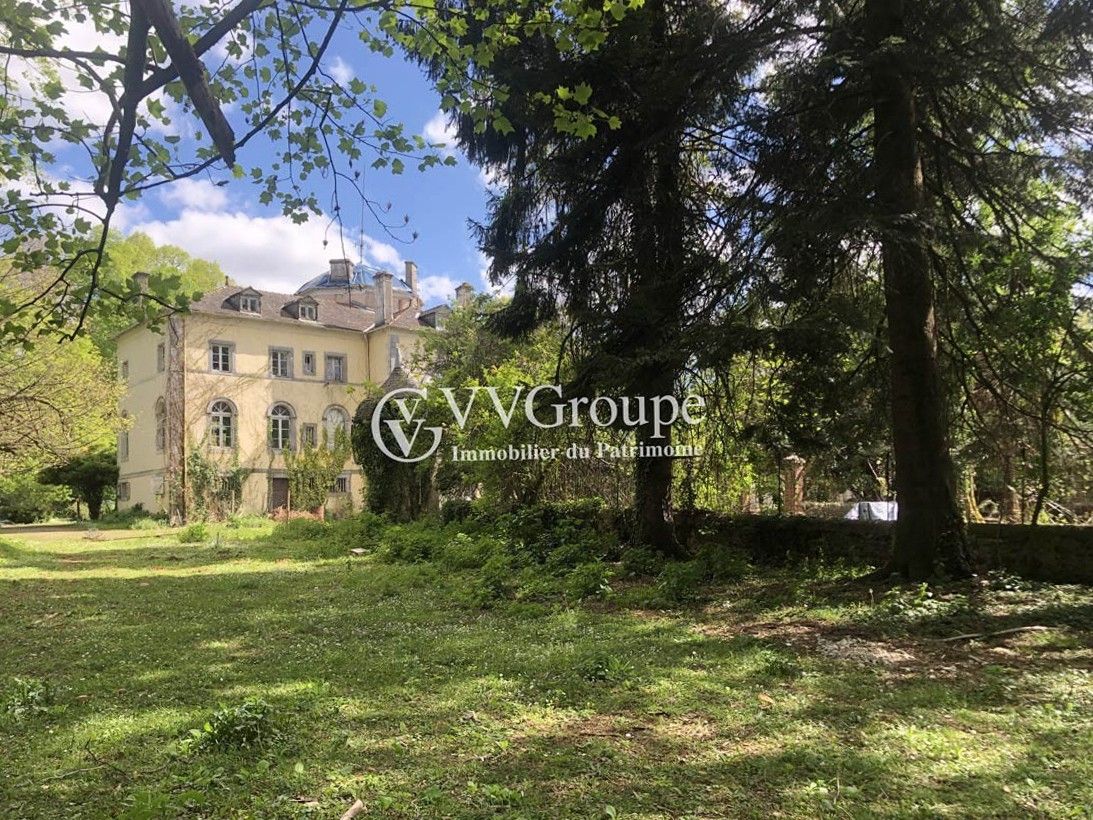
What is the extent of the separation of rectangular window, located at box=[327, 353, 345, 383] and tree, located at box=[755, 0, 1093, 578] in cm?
2786

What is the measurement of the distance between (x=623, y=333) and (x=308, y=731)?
19.6ft

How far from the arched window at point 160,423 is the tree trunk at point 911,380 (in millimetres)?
27711

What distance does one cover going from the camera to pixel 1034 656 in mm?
5102

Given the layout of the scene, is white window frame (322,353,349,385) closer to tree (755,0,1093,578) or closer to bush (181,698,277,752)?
tree (755,0,1093,578)

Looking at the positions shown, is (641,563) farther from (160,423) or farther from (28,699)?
(160,423)

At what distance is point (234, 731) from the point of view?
357 centimetres

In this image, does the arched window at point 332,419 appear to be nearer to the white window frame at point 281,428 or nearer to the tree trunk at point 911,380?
the white window frame at point 281,428

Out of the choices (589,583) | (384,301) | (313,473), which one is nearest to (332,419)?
(384,301)

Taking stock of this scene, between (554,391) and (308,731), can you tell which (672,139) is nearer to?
(554,391)

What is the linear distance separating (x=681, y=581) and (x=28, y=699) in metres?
5.96

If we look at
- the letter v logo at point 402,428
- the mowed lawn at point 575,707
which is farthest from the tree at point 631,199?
the letter v logo at point 402,428

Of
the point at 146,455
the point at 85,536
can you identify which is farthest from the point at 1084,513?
the point at 146,455

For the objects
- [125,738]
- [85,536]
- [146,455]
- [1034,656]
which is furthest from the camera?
[146,455]

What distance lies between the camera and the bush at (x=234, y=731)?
353 centimetres
